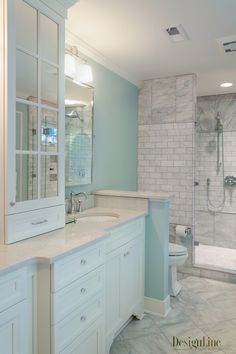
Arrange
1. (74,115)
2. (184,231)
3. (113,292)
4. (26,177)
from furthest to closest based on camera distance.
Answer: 1. (184,231)
2. (74,115)
3. (113,292)
4. (26,177)

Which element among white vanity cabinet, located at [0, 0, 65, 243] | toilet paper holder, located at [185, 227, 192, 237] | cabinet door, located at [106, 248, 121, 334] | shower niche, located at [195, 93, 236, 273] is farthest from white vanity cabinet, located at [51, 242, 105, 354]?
shower niche, located at [195, 93, 236, 273]

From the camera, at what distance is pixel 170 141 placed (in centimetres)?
356

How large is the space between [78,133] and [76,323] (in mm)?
1560

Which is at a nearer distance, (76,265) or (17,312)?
(17,312)

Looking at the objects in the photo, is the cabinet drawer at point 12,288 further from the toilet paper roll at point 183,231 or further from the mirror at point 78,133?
the toilet paper roll at point 183,231

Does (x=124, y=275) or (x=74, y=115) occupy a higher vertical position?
(x=74, y=115)

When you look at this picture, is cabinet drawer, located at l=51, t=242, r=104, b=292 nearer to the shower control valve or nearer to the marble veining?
the marble veining

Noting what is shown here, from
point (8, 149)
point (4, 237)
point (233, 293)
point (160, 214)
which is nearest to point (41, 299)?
point (4, 237)

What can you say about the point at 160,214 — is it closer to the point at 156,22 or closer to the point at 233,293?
the point at 233,293

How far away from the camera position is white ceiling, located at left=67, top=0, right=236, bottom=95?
76.9 inches

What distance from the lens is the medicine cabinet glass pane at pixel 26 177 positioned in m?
1.52

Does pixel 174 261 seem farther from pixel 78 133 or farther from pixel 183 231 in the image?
pixel 78 133

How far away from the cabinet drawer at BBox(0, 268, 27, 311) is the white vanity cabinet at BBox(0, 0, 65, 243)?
11.0 inches

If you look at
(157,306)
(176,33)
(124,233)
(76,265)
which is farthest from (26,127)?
(157,306)
